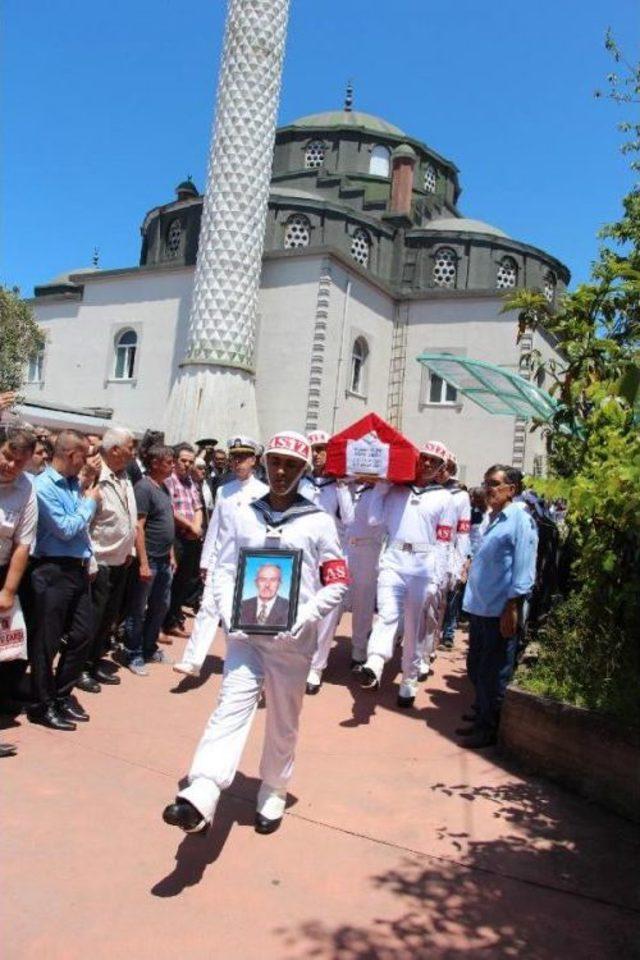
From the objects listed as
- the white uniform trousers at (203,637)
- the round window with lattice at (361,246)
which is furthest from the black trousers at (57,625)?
the round window with lattice at (361,246)

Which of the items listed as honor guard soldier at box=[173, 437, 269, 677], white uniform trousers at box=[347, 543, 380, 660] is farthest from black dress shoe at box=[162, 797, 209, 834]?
white uniform trousers at box=[347, 543, 380, 660]

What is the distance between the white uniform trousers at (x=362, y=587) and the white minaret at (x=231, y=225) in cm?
1884

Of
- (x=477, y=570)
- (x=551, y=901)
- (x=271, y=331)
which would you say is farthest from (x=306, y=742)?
(x=271, y=331)

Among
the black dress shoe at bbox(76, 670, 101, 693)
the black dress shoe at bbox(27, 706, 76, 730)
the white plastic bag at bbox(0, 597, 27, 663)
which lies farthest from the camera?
the black dress shoe at bbox(76, 670, 101, 693)

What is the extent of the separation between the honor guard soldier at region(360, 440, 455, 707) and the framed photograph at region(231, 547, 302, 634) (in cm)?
248

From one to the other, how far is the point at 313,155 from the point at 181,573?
35.7 m

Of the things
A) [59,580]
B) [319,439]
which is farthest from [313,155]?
[59,580]

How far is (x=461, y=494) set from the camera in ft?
28.3

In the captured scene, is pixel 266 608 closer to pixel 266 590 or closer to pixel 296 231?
pixel 266 590

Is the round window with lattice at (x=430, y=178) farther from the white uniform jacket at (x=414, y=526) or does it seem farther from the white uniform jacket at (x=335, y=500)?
the white uniform jacket at (x=414, y=526)

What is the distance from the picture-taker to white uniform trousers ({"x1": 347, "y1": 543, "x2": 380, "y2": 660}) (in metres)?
7.52

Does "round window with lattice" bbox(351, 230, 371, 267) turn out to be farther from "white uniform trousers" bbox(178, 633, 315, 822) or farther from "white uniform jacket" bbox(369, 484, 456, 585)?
"white uniform trousers" bbox(178, 633, 315, 822)

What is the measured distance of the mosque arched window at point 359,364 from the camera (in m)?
29.7

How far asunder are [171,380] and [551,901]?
2785cm
